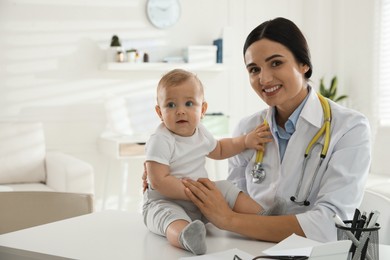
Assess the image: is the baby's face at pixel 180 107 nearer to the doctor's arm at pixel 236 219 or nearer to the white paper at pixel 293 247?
the doctor's arm at pixel 236 219

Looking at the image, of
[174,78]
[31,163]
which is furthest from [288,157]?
[31,163]

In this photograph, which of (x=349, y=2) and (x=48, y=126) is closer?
(x=48, y=126)

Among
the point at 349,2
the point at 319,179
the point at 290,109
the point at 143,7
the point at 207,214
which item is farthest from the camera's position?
the point at 349,2

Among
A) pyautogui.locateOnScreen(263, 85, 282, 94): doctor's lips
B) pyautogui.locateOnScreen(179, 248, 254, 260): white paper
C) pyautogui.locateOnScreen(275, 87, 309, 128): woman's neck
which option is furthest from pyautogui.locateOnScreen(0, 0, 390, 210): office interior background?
pyautogui.locateOnScreen(179, 248, 254, 260): white paper

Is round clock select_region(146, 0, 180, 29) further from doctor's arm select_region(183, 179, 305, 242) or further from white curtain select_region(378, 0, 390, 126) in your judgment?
doctor's arm select_region(183, 179, 305, 242)

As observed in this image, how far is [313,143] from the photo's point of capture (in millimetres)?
1702

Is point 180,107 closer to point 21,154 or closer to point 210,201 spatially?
point 210,201

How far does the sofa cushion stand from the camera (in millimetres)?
4156

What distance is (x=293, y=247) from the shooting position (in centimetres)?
129

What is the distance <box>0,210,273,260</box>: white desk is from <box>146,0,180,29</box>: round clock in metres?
3.76

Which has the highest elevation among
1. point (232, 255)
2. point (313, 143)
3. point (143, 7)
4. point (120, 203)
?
point (143, 7)

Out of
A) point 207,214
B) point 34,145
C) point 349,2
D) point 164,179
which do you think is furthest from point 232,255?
point 349,2

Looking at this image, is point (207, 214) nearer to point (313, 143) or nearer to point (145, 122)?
point (313, 143)

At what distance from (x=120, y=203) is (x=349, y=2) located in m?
2.92
